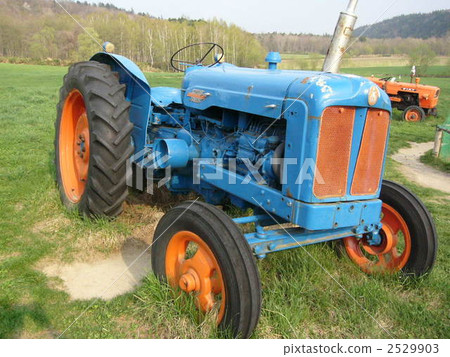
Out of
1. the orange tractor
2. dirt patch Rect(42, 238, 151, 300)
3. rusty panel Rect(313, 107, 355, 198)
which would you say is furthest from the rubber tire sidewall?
the orange tractor

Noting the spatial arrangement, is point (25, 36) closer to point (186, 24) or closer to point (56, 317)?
point (186, 24)

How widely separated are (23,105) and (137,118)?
10016 millimetres

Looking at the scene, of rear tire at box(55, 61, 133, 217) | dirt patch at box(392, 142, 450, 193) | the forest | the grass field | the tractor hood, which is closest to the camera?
the tractor hood

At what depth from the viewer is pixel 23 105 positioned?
40.8 ft

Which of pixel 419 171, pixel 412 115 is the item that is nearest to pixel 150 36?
pixel 419 171

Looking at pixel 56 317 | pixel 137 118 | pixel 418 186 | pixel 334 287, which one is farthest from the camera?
pixel 418 186

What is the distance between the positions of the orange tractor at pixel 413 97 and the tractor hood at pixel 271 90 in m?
12.2

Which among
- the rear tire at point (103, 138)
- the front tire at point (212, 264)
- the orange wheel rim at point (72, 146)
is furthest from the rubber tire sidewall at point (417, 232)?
the orange wheel rim at point (72, 146)

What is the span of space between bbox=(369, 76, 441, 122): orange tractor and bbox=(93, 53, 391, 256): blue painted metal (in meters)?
12.2

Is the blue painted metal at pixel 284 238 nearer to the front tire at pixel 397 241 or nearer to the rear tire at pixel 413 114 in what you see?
the front tire at pixel 397 241

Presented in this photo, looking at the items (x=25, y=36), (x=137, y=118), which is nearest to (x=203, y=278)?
(x=137, y=118)

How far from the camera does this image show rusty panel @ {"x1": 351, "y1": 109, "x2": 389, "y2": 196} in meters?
2.63

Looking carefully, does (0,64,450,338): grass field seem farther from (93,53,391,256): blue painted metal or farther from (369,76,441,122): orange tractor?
(369,76,441,122): orange tractor

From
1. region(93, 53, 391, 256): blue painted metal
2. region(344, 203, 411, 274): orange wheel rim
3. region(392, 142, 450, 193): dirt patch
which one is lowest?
region(392, 142, 450, 193): dirt patch
